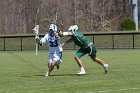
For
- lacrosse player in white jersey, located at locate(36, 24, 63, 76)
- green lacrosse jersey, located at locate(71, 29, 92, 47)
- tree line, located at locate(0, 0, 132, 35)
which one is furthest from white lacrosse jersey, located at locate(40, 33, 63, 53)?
tree line, located at locate(0, 0, 132, 35)

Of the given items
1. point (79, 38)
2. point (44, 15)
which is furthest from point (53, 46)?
point (44, 15)

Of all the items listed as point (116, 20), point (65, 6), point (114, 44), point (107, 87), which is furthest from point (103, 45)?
point (107, 87)

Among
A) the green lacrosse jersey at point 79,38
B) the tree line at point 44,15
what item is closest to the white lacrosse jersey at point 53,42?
the green lacrosse jersey at point 79,38

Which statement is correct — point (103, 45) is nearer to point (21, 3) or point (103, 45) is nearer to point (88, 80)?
point (21, 3)

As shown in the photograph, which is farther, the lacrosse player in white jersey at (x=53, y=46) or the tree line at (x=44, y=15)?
the tree line at (x=44, y=15)

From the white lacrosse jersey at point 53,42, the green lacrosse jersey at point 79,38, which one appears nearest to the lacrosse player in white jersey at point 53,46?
the white lacrosse jersey at point 53,42

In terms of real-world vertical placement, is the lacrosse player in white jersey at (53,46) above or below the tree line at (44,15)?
below

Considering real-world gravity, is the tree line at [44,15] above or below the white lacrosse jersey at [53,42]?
above

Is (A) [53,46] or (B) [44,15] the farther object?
(B) [44,15]

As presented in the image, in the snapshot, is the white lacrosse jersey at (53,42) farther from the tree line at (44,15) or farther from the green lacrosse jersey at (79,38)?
the tree line at (44,15)

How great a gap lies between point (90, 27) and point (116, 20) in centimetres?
539

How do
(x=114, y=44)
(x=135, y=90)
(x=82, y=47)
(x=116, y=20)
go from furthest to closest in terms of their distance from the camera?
(x=116, y=20) → (x=114, y=44) → (x=82, y=47) → (x=135, y=90)

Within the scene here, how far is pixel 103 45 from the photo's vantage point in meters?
49.9

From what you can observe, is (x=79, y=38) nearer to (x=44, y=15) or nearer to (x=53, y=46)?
(x=53, y=46)
